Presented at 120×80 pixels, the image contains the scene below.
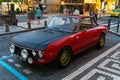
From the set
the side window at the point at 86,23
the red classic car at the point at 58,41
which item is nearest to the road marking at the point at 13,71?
the red classic car at the point at 58,41

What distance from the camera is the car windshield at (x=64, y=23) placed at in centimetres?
602

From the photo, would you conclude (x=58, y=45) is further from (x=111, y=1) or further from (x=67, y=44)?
→ (x=111, y=1)

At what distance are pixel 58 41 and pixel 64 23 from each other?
4.20ft

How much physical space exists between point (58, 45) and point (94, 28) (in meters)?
2.49

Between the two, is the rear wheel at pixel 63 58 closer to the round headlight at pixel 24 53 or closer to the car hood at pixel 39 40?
the car hood at pixel 39 40

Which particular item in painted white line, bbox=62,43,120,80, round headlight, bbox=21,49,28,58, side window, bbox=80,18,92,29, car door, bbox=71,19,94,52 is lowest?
painted white line, bbox=62,43,120,80

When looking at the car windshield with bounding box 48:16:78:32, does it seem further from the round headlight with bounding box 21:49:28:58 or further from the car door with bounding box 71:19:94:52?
the round headlight with bounding box 21:49:28:58

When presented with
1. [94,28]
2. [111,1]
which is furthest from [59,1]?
[94,28]

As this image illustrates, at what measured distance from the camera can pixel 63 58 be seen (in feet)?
17.5

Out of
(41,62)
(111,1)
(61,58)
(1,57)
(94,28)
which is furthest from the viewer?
(111,1)

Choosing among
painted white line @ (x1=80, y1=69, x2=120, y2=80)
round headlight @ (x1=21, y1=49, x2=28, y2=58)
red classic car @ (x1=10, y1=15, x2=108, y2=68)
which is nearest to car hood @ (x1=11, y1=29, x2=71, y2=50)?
red classic car @ (x1=10, y1=15, x2=108, y2=68)

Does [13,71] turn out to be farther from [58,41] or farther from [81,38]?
[81,38]

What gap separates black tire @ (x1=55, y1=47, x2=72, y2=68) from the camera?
202 inches

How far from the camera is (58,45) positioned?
5.00 metres
